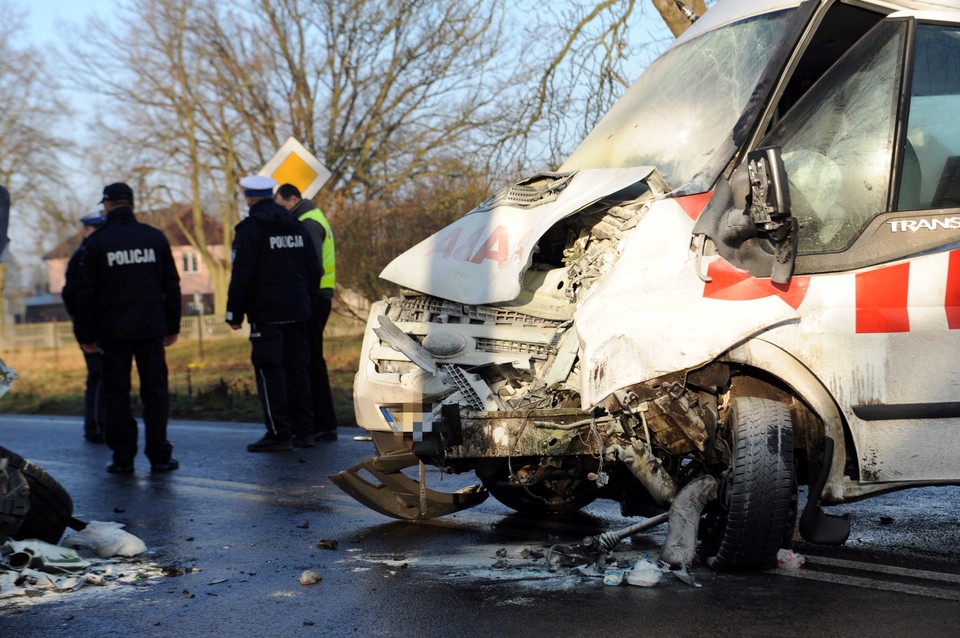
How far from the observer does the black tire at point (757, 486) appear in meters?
4.29

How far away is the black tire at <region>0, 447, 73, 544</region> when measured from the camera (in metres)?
5.15

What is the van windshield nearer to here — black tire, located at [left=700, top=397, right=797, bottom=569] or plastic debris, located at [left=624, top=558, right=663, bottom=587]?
black tire, located at [left=700, top=397, right=797, bottom=569]

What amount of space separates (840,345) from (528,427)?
1238 mm

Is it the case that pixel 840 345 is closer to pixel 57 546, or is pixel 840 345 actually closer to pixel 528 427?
pixel 528 427

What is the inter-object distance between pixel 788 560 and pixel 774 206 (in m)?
1.44

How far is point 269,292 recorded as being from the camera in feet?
30.2

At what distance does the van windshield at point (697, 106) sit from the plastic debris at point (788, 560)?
1496mm

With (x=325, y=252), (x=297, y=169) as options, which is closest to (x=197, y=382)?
(x=297, y=169)

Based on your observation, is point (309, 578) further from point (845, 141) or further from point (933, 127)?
point (933, 127)

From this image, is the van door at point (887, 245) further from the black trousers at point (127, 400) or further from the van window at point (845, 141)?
the black trousers at point (127, 400)

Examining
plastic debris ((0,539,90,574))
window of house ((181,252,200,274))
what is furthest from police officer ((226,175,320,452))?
window of house ((181,252,200,274))

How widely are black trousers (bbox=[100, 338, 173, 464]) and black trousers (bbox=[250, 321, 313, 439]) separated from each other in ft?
2.58

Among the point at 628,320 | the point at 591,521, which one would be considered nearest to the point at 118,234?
the point at 591,521

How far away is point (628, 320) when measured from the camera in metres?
4.51
